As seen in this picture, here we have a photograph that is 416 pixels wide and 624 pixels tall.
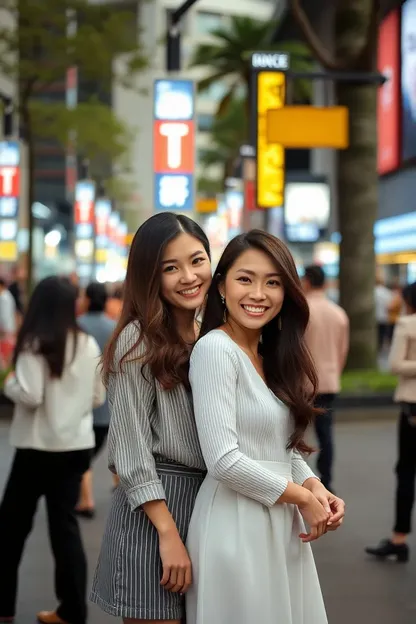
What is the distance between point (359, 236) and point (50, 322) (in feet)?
40.5

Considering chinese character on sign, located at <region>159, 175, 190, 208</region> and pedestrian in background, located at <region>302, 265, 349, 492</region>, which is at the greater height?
chinese character on sign, located at <region>159, 175, 190, 208</region>

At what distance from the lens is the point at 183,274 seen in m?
3.42

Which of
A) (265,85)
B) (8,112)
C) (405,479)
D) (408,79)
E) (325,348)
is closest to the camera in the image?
(405,479)

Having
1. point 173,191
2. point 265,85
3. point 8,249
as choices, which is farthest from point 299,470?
point 8,249

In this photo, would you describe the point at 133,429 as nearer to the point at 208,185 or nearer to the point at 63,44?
the point at 63,44

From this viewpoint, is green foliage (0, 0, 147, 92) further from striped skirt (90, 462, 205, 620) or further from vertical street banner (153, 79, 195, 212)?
striped skirt (90, 462, 205, 620)

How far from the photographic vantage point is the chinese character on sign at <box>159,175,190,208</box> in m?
16.4

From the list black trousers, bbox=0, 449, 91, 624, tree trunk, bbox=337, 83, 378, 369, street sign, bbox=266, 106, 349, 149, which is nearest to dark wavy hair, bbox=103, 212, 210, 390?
black trousers, bbox=0, 449, 91, 624

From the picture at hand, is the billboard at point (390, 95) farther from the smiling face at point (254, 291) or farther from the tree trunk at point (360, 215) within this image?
the smiling face at point (254, 291)

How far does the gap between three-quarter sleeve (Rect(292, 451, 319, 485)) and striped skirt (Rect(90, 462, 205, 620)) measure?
294 mm

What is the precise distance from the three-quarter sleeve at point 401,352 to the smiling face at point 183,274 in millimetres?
4166

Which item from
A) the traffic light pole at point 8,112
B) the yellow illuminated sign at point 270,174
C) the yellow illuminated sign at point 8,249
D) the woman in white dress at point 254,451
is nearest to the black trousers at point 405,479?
the woman in white dress at point 254,451

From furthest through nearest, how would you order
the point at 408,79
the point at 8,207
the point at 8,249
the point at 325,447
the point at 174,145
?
the point at 408,79 → the point at 8,249 → the point at 8,207 → the point at 174,145 → the point at 325,447

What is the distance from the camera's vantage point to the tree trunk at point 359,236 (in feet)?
57.7
